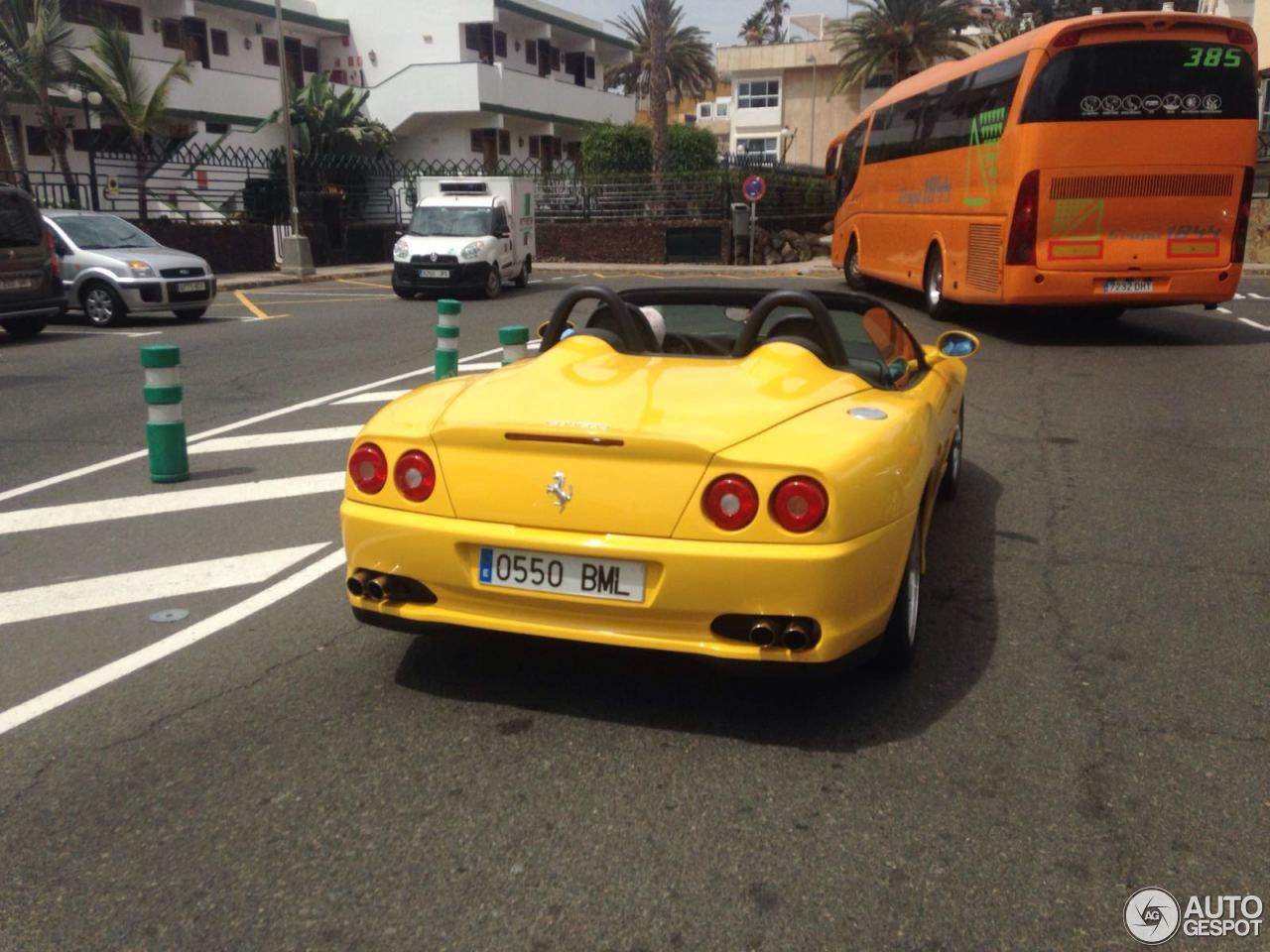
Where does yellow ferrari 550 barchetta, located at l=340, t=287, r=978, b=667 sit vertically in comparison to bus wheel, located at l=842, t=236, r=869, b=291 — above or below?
above

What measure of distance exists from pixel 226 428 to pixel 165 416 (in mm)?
2114

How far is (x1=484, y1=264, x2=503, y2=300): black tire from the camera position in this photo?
22234 mm

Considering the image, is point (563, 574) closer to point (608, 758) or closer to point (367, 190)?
point (608, 758)

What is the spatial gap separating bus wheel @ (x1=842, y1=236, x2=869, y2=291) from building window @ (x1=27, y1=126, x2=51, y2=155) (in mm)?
24312

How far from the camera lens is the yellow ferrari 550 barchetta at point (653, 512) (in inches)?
136

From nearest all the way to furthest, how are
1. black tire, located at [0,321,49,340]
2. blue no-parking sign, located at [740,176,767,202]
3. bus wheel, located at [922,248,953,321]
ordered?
1. bus wheel, located at [922,248,953,321]
2. black tire, located at [0,321,49,340]
3. blue no-parking sign, located at [740,176,767,202]

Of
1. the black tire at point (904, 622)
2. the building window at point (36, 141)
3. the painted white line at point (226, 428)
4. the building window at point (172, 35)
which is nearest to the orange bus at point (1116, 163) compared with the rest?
the painted white line at point (226, 428)

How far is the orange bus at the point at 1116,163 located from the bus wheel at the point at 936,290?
153 cm

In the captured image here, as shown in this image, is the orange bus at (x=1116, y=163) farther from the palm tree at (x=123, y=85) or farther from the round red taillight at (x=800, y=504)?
the palm tree at (x=123, y=85)

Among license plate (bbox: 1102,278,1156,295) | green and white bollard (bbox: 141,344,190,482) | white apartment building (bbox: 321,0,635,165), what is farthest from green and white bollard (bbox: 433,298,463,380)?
white apartment building (bbox: 321,0,635,165)

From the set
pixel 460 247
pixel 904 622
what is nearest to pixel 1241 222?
pixel 904 622

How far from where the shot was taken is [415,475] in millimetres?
3787

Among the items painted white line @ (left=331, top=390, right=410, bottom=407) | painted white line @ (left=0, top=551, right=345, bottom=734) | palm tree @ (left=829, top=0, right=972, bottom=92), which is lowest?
painted white line @ (left=331, top=390, right=410, bottom=407)

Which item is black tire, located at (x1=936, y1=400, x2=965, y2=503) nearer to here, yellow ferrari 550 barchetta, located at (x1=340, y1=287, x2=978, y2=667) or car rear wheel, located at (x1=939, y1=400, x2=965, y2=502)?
car rear wheel, located at (x1=939, y1=400, x2=965, y2=502)
